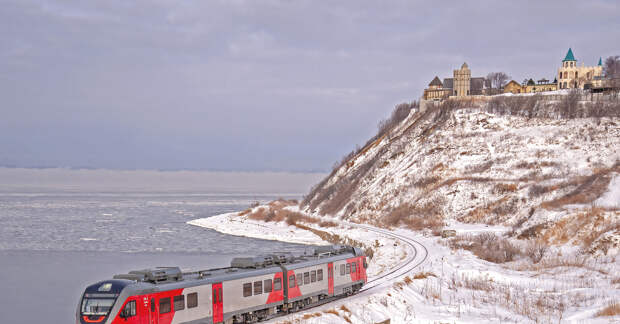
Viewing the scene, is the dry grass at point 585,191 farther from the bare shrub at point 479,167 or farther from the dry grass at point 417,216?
the bare shrub at point 479,167

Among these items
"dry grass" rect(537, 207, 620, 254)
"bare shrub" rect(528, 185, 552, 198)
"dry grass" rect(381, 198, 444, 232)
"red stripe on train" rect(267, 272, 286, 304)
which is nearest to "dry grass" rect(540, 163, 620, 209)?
"bare shrub" rect(528, 185, 552, 198)

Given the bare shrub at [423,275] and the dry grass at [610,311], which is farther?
the bare shrub at [423,275]

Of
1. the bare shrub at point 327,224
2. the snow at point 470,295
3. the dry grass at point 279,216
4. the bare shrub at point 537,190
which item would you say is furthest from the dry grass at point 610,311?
the dry grass at point 279,216

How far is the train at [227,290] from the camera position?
66.2 feet

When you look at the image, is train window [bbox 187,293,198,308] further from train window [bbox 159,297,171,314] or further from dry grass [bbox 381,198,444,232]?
dry grass [bbox 381,198,444,232]

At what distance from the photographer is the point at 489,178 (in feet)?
268

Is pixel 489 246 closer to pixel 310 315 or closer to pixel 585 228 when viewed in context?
pixel 585 228

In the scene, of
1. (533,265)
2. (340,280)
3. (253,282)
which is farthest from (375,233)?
(253,282)

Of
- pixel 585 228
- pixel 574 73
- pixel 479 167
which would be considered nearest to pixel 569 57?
pixel 574 73

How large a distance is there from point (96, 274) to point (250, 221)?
54753 millimetres

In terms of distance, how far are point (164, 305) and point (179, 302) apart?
799 mm

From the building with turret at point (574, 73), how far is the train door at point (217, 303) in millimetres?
112389

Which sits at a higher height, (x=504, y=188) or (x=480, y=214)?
(x=504, y=188)

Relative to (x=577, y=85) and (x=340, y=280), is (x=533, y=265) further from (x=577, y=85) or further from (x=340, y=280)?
(x=577, y=85)
